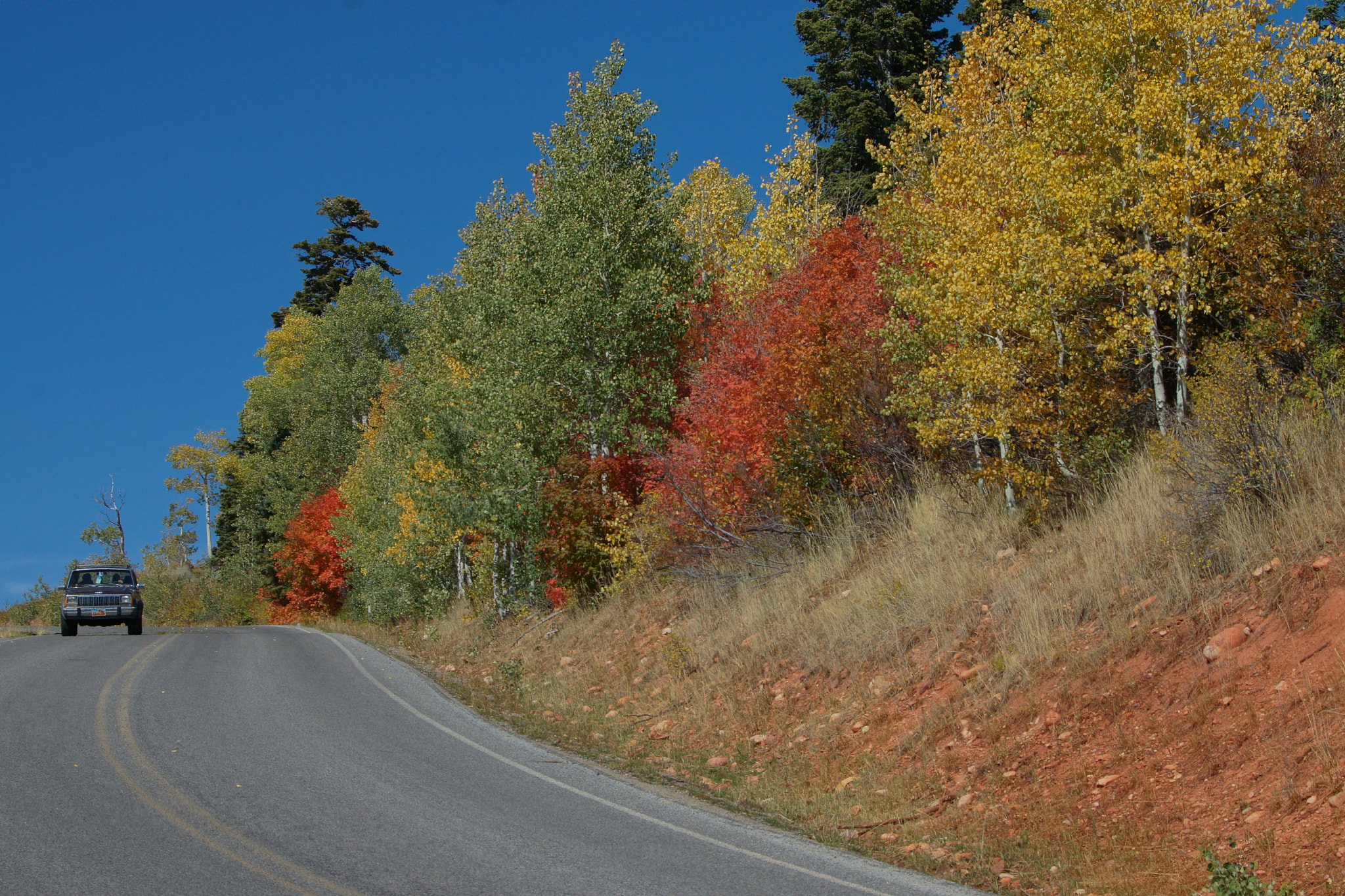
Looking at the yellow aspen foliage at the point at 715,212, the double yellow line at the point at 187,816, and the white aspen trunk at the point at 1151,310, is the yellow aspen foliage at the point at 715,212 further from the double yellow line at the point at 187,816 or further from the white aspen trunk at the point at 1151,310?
the double yellow line at the point at 187,816

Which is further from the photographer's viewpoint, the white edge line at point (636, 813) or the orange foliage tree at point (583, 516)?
the orange foliage tree at point (583, 516)

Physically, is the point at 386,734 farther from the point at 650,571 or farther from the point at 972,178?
the point at 972,178

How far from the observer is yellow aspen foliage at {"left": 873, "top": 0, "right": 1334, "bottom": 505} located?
13.2m

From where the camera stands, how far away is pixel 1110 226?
14680 mm

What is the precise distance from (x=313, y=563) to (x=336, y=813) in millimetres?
47882

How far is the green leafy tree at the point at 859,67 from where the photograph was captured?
38500 mm

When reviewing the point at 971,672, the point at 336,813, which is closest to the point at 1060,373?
the point at 971,672

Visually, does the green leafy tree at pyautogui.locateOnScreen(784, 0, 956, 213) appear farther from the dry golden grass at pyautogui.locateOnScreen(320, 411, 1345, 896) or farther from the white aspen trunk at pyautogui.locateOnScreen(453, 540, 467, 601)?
the dry golden grass at pyautogui.locateOnScreen(320, 411, 1345, 896)

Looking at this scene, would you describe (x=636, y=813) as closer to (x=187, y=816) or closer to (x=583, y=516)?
(x=187, y=816)

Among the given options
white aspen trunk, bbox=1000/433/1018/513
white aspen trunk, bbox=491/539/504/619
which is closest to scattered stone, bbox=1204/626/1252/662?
white aspen trunk, bbox=1000/433/1018/513

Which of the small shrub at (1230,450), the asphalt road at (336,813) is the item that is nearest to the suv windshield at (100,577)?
the asphalt road at (336,813)

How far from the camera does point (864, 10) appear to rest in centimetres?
4000

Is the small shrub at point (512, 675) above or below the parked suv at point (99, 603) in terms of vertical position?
below

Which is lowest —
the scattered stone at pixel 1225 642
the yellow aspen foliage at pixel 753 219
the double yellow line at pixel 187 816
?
the scattered stone at pixel 1225 642
